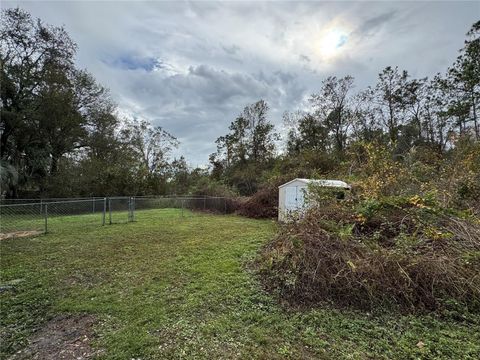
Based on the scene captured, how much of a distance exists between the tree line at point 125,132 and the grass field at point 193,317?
33.3ft

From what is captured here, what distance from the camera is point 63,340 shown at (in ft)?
8.99

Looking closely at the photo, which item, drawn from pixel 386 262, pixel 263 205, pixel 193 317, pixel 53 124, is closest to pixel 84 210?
pixel 263 205

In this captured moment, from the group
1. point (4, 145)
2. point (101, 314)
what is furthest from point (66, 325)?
point (4, 145)

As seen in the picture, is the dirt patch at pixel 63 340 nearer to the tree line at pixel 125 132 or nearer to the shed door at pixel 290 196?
the shed door at pixel 290 196

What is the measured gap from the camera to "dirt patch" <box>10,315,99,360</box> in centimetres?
251

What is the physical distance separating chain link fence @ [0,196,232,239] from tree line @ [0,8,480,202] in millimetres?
1947

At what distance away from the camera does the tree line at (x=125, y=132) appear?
16.1 m

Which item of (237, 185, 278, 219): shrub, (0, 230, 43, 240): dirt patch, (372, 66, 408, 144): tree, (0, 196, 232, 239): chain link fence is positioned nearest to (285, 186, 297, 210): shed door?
(237, 185, 278, 219): shrub

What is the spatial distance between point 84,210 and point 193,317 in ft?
37.5

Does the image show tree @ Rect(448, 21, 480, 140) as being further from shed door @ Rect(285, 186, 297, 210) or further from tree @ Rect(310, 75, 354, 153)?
shed door @ Rect(285, 186, 297, 210)

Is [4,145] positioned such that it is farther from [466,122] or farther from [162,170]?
[466,122]

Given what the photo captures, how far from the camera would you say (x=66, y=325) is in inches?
119

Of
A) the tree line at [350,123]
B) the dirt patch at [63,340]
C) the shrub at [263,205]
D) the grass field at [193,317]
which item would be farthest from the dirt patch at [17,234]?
the tree line at [350,123]

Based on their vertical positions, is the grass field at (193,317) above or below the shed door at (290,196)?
below
